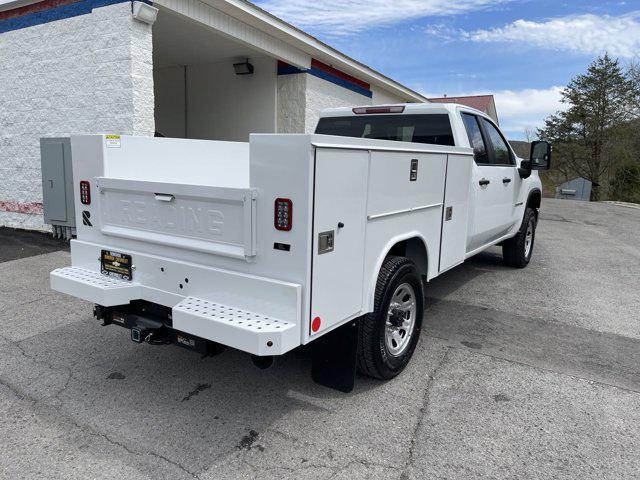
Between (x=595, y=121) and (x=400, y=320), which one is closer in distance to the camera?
(x=400, y=320)

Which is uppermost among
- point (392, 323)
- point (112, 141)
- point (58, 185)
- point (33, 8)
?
point (33, 8)

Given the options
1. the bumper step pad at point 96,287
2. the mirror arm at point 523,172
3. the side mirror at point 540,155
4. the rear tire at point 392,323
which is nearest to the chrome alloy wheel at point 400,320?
the rear tire at point 392,323

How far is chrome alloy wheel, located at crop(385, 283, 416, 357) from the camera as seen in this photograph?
3691 mm

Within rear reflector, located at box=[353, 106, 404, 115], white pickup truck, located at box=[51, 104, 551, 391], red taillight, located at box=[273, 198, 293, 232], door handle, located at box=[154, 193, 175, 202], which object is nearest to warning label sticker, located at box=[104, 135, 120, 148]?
white pickup truck, located at box=[51, 104, 551, 391]

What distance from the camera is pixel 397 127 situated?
17.3 feet

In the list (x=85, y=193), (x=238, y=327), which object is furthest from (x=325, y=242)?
(x=85, y=193)

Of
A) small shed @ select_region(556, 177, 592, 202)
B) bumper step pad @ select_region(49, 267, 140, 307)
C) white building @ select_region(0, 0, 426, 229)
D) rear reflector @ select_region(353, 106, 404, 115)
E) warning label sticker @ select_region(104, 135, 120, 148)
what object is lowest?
small shed @ select_region(556, 177, 592, 202)

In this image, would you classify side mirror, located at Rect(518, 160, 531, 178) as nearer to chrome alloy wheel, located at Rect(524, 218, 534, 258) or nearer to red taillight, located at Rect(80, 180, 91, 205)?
chrome alloy wheel, located at Rect(524, 218, 534, 258)

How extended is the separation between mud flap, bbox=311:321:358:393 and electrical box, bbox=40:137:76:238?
6.28 m

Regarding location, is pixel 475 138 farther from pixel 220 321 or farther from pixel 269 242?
pixel 220 321

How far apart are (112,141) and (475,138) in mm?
3606

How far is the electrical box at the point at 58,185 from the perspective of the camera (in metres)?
8.27

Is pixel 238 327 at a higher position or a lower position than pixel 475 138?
lower

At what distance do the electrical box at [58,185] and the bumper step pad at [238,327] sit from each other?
20.5 ft
